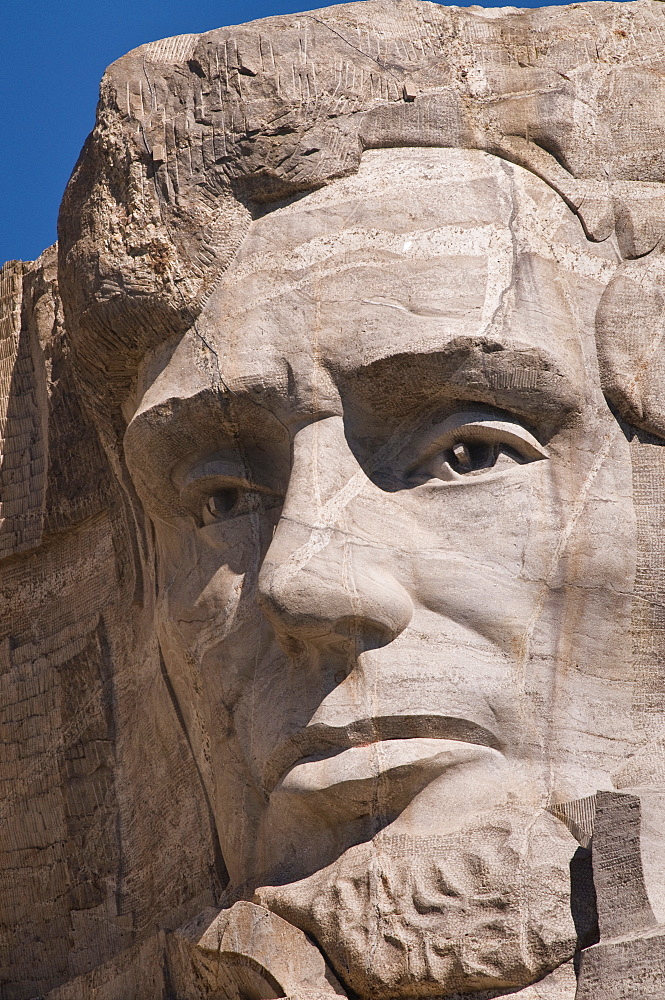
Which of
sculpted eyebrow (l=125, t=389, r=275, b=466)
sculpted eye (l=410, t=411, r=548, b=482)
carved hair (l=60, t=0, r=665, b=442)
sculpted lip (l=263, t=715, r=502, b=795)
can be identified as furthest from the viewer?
carved hair (l=60, t=0, r=665, b=442)

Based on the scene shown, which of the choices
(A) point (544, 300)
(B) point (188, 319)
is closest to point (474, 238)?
(A) point (544, 300)

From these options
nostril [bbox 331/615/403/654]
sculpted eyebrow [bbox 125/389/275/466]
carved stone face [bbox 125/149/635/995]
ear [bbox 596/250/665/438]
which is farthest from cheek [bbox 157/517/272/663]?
ear [bbox 596/250/665/438]

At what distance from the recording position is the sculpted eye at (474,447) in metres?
4.67

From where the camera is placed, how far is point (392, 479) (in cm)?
474

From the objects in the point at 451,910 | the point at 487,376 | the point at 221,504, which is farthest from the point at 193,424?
the point at 451,910

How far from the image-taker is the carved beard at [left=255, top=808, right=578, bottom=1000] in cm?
414

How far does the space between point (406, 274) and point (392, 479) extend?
20.1 inches

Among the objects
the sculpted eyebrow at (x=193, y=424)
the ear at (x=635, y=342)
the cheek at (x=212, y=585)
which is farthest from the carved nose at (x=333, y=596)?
the ear at (x=635, y=342)

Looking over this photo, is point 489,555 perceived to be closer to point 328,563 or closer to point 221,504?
point 328,563

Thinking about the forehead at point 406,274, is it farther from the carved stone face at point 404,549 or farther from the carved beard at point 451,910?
the carved beard at point 451,910

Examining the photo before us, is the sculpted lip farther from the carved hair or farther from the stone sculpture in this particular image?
the carved hair

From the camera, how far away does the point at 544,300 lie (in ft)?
15.5

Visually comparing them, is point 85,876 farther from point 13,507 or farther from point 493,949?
point 493,949

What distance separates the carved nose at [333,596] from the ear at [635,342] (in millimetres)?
756
